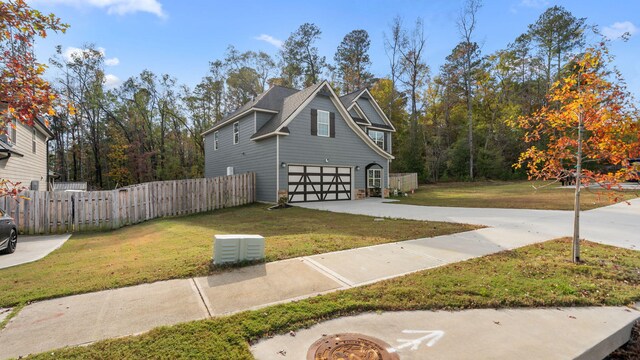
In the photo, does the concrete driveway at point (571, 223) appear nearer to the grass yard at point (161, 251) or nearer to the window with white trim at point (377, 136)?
the grass yard at point (161, 251)

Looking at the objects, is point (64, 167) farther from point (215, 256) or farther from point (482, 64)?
point (482, 64)

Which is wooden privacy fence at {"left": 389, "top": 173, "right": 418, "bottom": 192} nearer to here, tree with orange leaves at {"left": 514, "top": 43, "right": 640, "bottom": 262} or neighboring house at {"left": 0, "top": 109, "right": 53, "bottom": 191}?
tree with orange leaves at {"left": 514, "top": 43, "right": 640, "bottom": 262}

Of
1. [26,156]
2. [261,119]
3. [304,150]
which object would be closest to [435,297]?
[304,150]

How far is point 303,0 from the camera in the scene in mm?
10797

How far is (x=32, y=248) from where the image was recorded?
24.1 feet

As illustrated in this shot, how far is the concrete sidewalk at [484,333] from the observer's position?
2.54 m

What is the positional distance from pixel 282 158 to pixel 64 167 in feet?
105

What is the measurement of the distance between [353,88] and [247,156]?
2189 cm

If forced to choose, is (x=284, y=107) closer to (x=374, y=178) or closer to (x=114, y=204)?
(x=374, y=178)

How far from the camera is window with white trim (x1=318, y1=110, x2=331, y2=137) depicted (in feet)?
56.2

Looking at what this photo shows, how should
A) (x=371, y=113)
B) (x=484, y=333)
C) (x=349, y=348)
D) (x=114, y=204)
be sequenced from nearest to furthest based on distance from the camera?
1. (x=349, y=348)
2. (x=484, y=333)
3. (x=114, y=204)
4. (x=371, y=113)

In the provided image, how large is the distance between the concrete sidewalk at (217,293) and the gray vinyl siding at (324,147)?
10.5 metres

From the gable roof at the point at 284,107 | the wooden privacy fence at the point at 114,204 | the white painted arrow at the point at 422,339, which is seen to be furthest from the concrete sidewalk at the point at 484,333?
the gable roof at the point at 284,107

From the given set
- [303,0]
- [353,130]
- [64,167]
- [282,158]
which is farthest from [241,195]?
[64,167]
